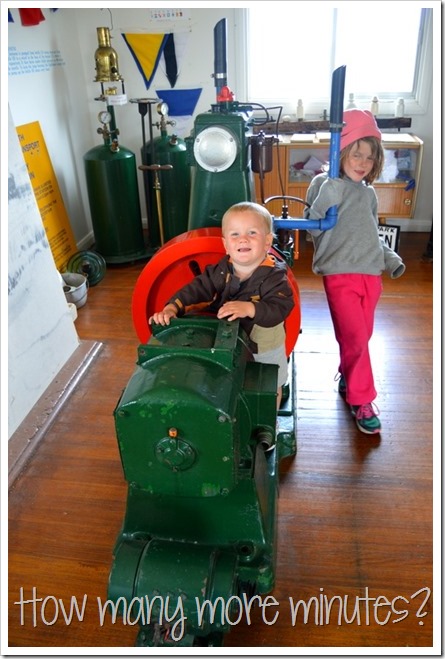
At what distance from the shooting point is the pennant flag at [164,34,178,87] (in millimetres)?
3945

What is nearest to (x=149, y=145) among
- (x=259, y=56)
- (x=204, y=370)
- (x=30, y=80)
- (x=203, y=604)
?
(x=30, y=80)

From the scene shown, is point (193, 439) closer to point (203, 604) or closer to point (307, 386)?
point (203, 604)

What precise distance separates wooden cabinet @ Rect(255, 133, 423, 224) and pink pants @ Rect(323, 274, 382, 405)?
1887 millimetres

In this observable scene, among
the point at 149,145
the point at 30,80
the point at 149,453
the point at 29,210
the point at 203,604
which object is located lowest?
the point at 203,604

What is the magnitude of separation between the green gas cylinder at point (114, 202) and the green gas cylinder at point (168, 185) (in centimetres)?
12

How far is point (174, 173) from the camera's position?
3844mm

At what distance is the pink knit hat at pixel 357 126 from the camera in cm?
193

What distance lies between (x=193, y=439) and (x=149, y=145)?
9.93 feet

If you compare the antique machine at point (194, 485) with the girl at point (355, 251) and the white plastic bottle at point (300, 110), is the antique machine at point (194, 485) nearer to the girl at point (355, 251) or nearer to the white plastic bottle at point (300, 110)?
the girl at point (355, 251)

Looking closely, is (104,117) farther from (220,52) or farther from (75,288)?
(220,52)

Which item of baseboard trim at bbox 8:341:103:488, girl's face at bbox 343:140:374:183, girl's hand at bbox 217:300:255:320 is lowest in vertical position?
baseboard trim at bbox 8:341:103:488

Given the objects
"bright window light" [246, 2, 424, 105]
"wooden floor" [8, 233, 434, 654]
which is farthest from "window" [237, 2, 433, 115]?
"wooden floor" [8, 233, 434, 654]

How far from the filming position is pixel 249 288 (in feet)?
5.41

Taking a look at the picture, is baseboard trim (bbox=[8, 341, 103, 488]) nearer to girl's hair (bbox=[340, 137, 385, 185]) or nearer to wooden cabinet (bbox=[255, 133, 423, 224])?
girl's hair (bbox=[340, 137, 385, 185])
